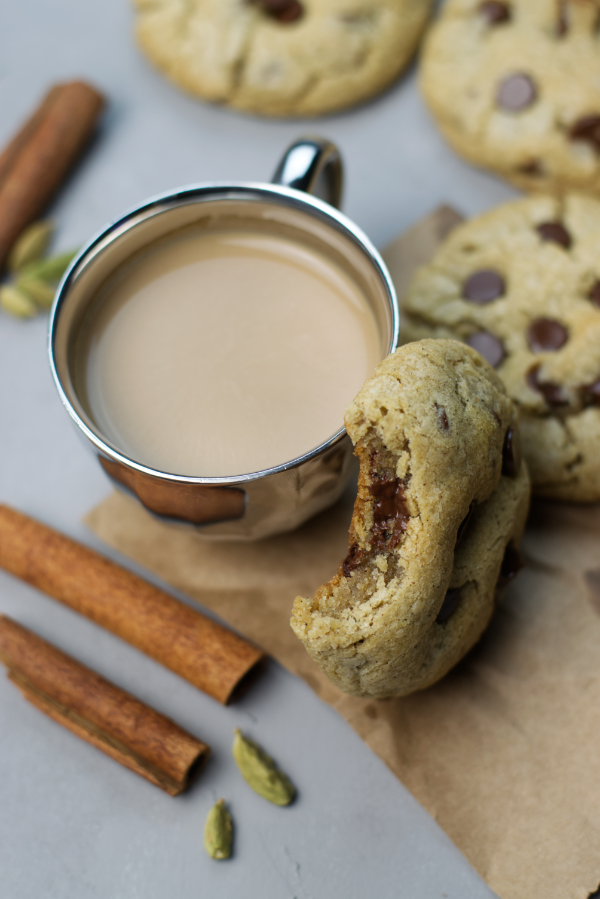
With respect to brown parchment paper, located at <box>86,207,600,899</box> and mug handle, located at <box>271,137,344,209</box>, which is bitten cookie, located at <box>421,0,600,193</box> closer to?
mug handle, located at <box>271,137,344,209</box>

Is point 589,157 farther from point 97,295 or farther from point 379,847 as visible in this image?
point 379,847

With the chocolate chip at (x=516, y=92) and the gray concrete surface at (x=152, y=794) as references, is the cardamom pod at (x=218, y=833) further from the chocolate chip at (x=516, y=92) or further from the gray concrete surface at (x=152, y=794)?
the chocolate chip at (x=516, y=92)

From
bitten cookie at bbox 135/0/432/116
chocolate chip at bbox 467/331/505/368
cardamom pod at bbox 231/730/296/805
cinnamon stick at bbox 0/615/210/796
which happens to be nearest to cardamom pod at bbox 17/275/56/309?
bitten cookie at bbox 135/0/432/116

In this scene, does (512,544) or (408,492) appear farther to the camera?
(512,544)

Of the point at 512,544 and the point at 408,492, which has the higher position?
the point at 408,492

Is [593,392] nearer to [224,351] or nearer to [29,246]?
[224,351]

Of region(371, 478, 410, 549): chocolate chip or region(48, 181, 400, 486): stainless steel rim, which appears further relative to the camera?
region(48, 181, 400, 486): stainless steel rim

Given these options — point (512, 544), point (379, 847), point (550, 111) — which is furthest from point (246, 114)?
point (379, 847)

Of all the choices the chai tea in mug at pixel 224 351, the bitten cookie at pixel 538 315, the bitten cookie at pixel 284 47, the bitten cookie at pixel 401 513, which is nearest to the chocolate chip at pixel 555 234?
the bitten cookie at pixel 538 315
